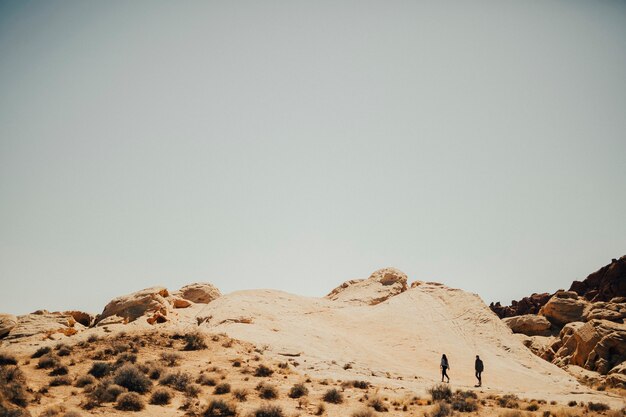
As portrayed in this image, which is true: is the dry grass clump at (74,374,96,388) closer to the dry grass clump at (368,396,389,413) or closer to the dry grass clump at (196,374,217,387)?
the dry grass clump at (196,374,217,387)

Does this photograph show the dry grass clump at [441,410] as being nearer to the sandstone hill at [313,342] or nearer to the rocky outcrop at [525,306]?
the sandstone hill at [313,342]

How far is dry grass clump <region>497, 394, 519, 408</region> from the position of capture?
18281mm

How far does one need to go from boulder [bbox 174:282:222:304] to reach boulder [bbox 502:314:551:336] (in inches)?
1599

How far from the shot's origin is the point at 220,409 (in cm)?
1475

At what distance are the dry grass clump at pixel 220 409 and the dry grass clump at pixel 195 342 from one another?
30.0ft

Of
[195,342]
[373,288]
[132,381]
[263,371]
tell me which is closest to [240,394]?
[263,371]

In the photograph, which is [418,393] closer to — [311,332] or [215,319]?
[311,332]

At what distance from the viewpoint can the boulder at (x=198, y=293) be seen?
43.5 metres

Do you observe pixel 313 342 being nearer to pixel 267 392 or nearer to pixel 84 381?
pixel 267 392

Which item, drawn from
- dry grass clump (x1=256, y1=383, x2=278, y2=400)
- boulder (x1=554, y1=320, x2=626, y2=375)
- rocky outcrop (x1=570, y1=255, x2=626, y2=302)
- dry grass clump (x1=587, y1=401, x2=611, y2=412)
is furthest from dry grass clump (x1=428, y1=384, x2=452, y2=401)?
rocky outcrop (x1=570, y1=255, x2=626, y2=302)

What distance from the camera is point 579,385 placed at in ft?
92.7

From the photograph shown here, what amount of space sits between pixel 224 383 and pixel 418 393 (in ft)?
32.4

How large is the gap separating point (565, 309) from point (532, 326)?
4930 mm

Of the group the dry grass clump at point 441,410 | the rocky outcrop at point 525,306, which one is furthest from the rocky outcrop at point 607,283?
the dry grass clump at point 441,410
